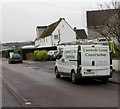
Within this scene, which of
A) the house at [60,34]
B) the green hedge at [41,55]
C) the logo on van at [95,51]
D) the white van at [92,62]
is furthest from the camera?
the house at [60,34]

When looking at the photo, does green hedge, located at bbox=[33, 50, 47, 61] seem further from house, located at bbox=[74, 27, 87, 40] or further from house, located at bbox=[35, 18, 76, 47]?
house, located at bbox=[74, 27, 87, 40]

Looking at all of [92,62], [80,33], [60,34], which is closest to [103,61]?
[92,62]

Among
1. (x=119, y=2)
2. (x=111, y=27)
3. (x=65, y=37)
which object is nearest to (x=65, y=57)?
(x=111, y=27)

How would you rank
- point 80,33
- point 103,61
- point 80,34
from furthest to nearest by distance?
point 80,33
point 80,34
point 103,61

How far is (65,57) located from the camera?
1902 cm

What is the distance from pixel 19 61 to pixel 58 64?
2994cm

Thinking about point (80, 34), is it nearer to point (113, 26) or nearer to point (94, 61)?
point (113, 26)

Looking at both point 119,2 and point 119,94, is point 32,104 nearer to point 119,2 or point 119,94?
point 119,94

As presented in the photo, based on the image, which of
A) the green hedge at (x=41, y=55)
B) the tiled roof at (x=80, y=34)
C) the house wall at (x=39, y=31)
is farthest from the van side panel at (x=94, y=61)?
the house wall at (x=39, y=31)

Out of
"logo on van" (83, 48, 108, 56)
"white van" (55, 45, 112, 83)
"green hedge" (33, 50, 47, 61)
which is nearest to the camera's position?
"white van" (55, 45, 112, 83)

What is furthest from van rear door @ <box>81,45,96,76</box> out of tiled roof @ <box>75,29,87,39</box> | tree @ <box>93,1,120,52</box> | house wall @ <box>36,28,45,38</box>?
house wall @ <box>36,28,45,38</box>

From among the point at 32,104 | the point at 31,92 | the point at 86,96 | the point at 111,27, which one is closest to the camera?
the point at 32,104

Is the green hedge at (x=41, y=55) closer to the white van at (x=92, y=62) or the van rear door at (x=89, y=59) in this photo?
the white van at (x=92, y=62)

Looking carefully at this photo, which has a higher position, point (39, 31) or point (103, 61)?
point (39, 31)
